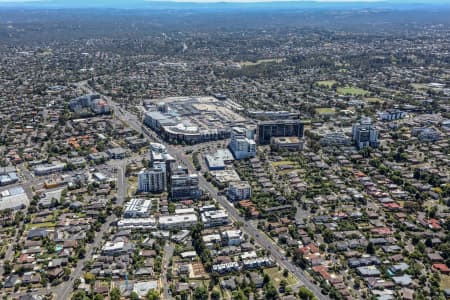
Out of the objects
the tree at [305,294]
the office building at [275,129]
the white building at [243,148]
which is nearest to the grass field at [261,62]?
the office building at [275,129]

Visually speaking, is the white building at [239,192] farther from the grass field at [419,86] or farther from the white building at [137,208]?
the grass field at [419,86]

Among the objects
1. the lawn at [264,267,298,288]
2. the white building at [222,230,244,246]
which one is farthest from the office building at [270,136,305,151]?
the lawn at [264,267,298,288]

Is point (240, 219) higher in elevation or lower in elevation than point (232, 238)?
lower

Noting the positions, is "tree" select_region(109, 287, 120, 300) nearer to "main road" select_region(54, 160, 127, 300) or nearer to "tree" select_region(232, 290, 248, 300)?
"main road" select_region(54, 160, 127, 300)

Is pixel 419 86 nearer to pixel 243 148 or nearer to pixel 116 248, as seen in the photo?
pixel 243 148

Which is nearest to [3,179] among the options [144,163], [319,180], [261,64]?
[144,163]

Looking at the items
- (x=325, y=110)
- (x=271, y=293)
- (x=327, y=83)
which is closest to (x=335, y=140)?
(x=325, y=110)

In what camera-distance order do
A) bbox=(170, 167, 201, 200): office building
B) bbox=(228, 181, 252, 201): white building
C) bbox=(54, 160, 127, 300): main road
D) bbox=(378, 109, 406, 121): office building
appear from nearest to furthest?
1. bbox=(54, 160, 127, 300): main road
2. bbox=(228, 181, 252, 201): white building
3. bbox=(170, 167, 201, 200): office building
4. bbox=(378, 109, 406, 121): office building
